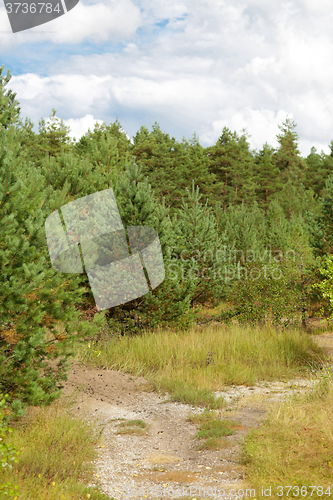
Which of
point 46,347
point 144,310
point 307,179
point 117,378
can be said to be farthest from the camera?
point 307,179

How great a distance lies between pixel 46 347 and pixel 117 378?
2.92 meters

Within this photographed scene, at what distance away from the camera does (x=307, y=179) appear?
47.3 metres

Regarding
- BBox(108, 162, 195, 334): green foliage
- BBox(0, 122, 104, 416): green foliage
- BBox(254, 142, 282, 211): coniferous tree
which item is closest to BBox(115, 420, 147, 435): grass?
BBox(0, 122, 104, 416): green foliage

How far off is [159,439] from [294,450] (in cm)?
187

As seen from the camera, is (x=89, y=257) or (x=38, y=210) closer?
(x=38, y=210)

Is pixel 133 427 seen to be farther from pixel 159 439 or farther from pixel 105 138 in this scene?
pixel 105 138

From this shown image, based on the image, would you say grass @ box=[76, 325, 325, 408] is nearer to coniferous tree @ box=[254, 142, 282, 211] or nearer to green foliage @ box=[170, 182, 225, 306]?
green foliage @ box=[170, 182, 225, 306]

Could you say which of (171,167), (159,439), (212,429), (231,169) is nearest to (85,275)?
(159,439)

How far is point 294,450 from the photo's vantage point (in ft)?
15.0

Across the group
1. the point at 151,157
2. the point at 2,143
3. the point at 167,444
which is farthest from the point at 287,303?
the point at 151,157

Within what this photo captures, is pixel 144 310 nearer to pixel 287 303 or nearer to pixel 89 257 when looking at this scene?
pixel 89 257

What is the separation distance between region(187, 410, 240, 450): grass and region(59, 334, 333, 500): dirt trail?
10 centimetres

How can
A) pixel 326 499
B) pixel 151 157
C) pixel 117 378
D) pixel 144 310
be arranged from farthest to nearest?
pixel 151 157
pixel 144 310
pixel 117 378
pixel 326 499

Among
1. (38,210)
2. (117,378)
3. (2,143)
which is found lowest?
(117,378)
